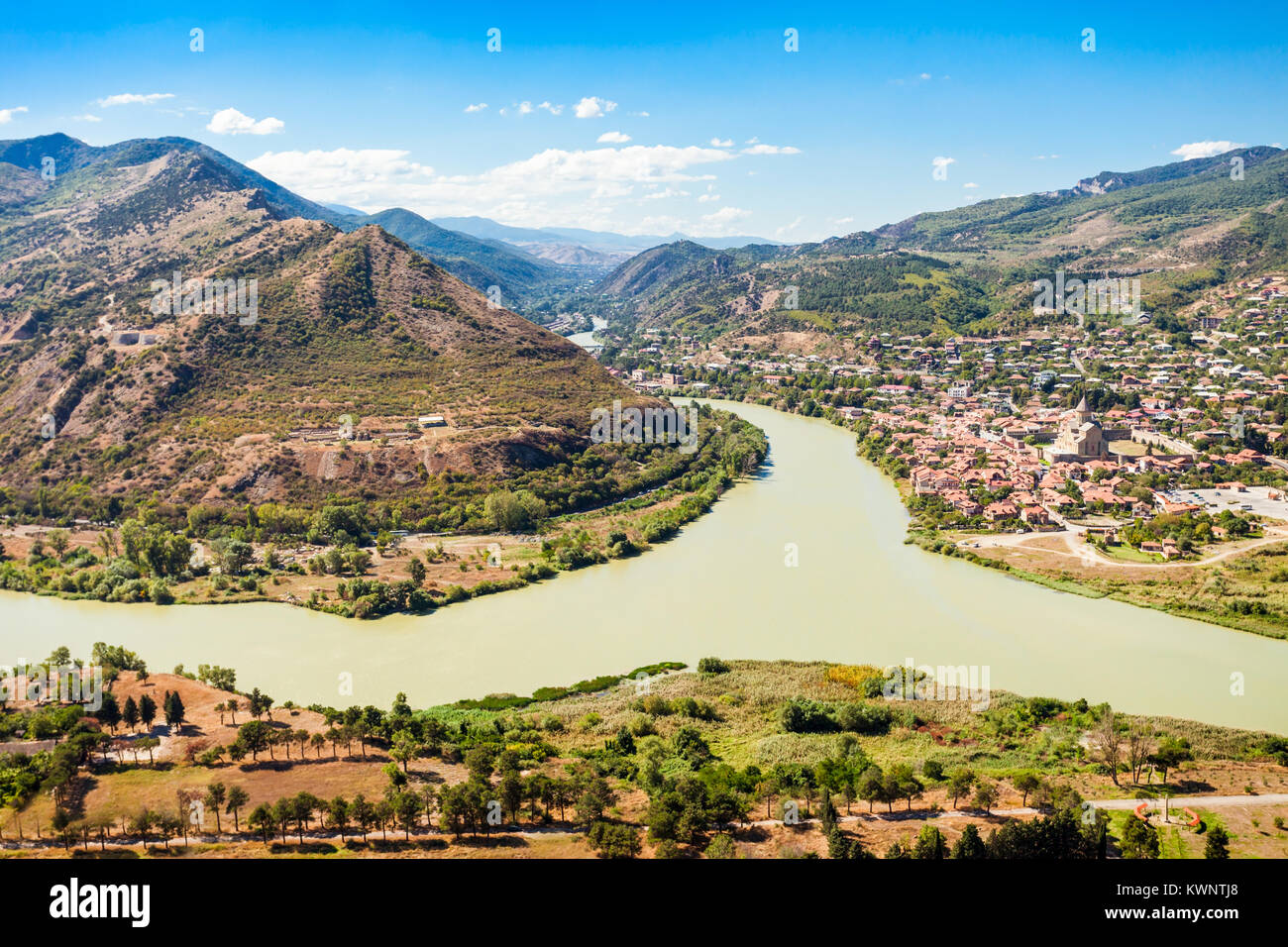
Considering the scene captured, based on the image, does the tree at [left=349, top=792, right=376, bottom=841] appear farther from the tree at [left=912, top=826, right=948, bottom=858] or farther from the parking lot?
the parking lot

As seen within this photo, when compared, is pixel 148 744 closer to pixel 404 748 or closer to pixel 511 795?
pixel 404 748

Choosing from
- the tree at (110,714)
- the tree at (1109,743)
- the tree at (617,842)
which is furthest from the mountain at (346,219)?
the tree at (1109,743)

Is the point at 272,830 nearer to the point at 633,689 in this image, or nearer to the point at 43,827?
Answer: the point at 43,827

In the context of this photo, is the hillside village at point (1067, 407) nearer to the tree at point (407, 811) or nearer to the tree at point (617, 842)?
the tree at point (617, 842)

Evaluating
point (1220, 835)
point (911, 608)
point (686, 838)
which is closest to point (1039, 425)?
point (911, 608)

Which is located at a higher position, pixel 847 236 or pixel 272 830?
pixel 847 236
